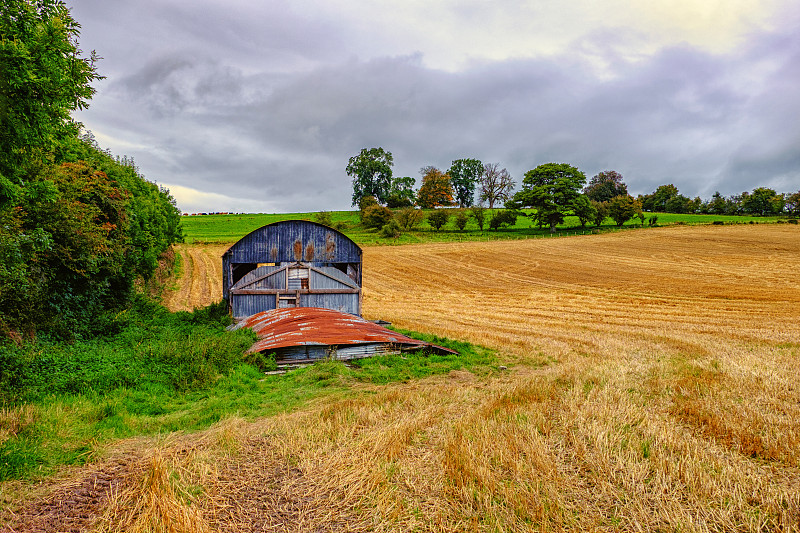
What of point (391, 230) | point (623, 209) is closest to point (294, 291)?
point (391, 230)

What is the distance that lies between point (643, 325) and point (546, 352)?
7.91 m

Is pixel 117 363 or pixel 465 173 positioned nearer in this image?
pixel 117 363

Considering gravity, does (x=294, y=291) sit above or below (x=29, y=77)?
below

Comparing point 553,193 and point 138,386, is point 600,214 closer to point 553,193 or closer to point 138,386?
point 553,193

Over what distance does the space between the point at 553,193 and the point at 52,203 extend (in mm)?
64718

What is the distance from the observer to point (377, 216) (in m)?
67.0

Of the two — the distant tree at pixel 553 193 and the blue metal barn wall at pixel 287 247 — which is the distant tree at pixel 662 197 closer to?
the distant tree at pixel 553 193

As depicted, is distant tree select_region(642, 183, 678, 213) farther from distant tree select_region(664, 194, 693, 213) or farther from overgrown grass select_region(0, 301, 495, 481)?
overgrown grass select_region(0, 301, 495, 481)

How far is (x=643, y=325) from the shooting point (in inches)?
692

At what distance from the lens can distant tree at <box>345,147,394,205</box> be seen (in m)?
90.0

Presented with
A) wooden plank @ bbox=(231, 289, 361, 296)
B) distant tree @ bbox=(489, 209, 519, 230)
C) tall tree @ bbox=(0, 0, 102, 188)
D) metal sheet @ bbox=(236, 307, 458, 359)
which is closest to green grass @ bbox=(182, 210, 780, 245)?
distant tree @ bbox=(489, 209, 519, 230)

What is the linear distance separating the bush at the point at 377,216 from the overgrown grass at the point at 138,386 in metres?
54.6

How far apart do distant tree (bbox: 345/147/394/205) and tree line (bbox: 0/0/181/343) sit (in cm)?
6819

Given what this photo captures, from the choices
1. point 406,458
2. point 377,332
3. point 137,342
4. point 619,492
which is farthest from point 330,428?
point 137,342
